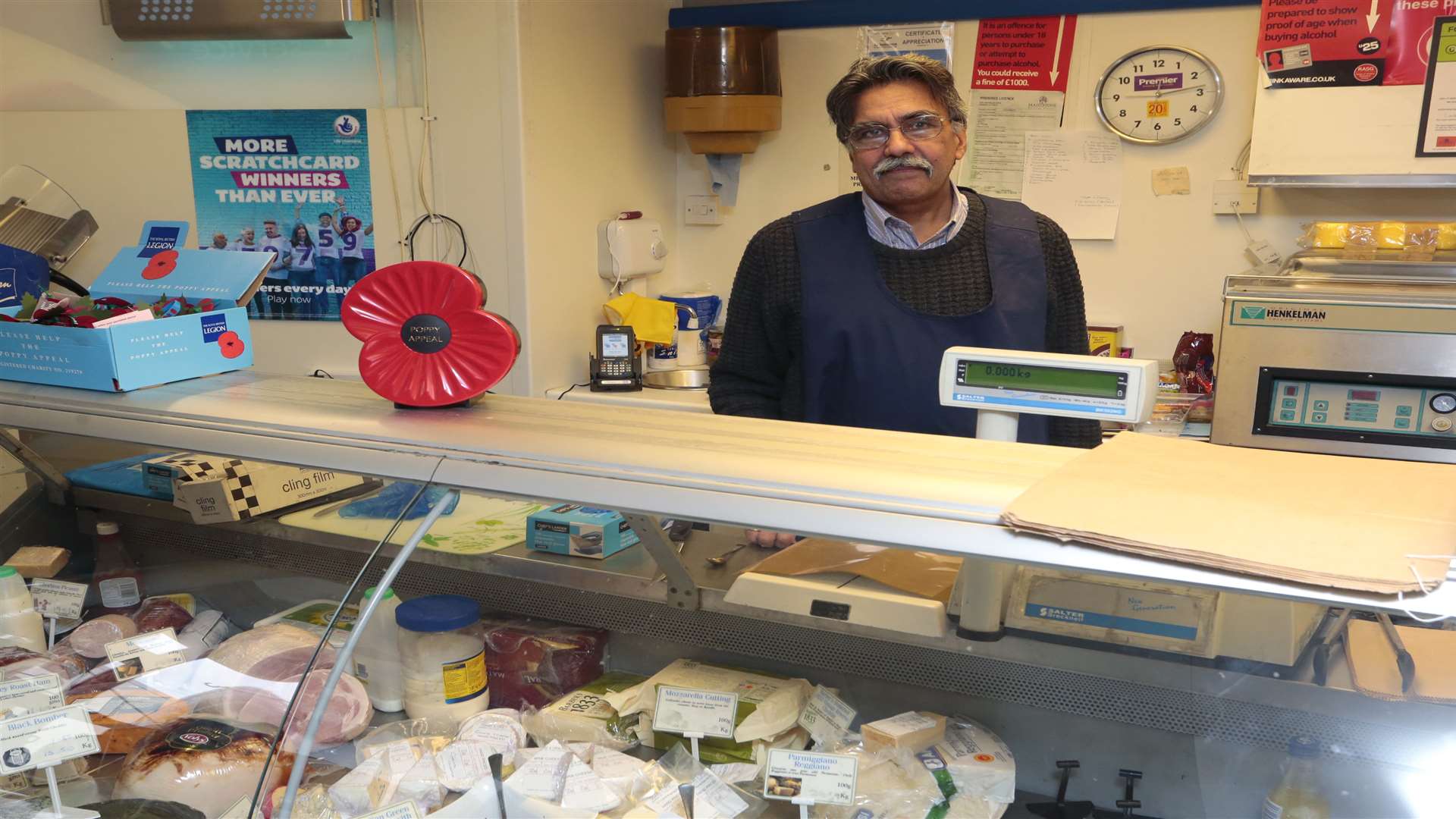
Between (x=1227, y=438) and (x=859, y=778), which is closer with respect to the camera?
(x=859, y=778)

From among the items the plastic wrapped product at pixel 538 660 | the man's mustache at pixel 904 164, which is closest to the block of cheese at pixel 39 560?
the plastic wrapped product at pixel 538 660

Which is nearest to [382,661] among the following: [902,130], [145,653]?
[145,653]

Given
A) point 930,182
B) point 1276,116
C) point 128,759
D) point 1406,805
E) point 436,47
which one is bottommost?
point 128,759

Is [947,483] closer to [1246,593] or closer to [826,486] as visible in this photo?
[826,486]

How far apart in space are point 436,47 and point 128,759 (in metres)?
2.67

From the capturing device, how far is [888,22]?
12.9 feet

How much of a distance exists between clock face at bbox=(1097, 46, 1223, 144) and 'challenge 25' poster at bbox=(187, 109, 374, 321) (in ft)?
8.38

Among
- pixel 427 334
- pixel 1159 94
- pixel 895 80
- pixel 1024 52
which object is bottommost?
pixel 427 334

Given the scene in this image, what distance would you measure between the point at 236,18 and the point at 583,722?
2.95 metres

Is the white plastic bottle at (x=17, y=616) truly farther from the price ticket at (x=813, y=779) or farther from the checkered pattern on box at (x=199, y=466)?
the price ticket at (x=813, y=779)

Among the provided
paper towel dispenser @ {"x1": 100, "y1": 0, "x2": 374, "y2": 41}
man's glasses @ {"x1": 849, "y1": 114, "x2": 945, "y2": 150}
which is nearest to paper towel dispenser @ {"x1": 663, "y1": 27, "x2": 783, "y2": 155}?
paper towel dispenser @ {"x1": 100, "y1": 0, "x2": 374, "y2": 41}

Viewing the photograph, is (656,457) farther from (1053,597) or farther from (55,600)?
(55,600)

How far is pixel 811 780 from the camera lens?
4.06 ft

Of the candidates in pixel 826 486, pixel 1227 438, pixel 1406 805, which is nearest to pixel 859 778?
pixel 826 486
